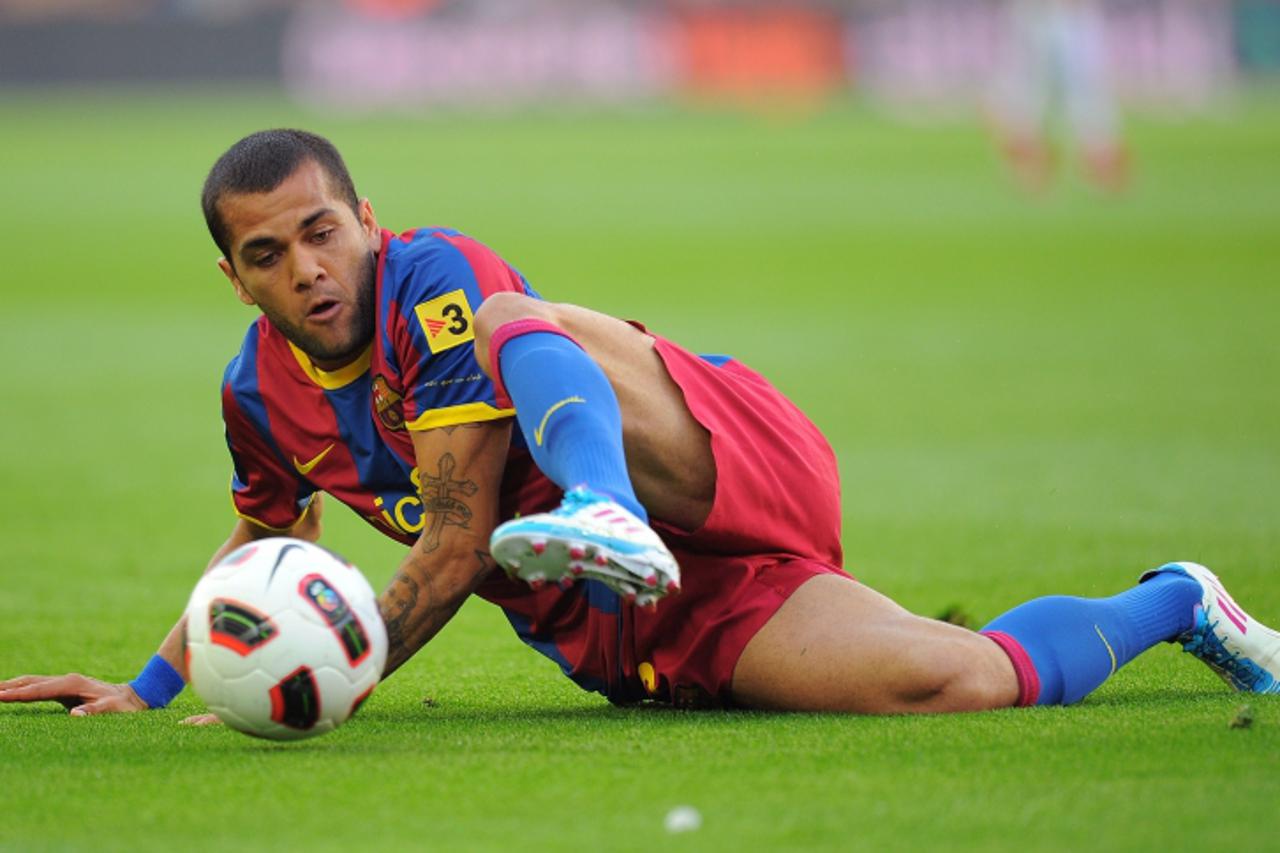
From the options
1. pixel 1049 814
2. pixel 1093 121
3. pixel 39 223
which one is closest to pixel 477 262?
pixel 1049 814

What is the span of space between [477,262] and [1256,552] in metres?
3.81

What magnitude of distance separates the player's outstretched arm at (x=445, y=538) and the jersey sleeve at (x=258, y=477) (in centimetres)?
68

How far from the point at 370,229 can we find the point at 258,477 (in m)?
0.73

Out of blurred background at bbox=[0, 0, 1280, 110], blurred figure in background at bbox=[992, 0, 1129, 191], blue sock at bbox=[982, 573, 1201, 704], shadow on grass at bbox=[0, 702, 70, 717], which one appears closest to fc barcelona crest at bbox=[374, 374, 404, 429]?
shadow on grass at bbox=[0, 702, 70, 717]

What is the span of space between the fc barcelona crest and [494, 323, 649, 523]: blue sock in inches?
16.3

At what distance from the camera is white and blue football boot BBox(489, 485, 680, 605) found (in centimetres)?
376

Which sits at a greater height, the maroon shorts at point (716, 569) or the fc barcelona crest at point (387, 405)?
the fc barcelona crest at point (387, 405)

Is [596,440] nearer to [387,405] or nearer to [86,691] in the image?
[387,405]

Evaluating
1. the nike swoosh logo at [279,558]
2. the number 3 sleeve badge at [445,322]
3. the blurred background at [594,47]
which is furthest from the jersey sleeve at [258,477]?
the blurred background at [594,47]

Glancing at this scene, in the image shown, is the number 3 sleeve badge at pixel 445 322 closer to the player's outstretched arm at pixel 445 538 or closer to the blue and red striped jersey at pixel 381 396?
the blue and red striped jersey at pixel 381 396

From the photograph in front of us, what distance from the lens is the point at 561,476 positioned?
4098 mm

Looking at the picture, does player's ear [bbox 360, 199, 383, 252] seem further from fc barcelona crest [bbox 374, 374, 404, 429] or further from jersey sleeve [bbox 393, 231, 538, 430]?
fc barcelona crest [bbox 374, 374, 404, 429]

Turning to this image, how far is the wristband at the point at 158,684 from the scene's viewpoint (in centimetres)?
502

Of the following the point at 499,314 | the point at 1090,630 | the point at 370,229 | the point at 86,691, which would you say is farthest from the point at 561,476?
the point at 86,691
